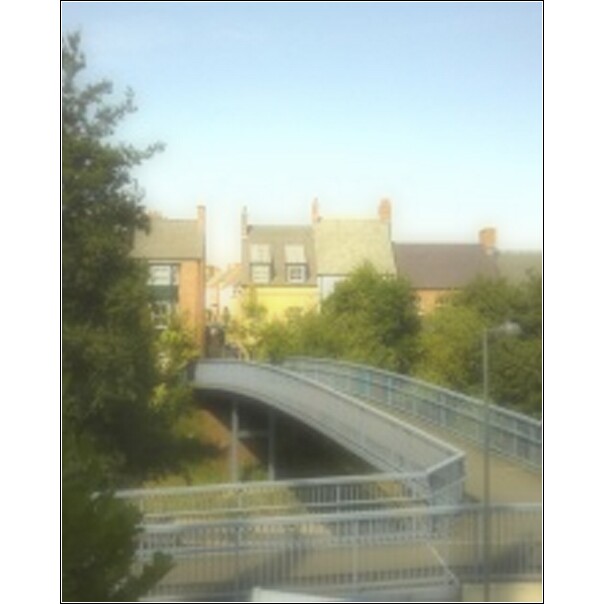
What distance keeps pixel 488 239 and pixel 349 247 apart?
0.39m

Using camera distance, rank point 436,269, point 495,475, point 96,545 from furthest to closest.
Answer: point 436,269 → point 495,475 → point 96,545

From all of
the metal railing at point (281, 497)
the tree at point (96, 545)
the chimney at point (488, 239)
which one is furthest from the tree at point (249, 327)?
the chimney at point (488, 239)

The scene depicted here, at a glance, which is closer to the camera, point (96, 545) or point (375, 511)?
point (96, 545)

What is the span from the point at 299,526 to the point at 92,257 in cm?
92

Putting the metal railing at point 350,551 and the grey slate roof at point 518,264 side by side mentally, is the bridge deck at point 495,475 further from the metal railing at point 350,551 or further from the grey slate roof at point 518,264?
the grey slate roof at point 518,264

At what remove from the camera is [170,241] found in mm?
3283

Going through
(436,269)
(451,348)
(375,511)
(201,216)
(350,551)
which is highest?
(201,216)

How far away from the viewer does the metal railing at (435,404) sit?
322 centimetres

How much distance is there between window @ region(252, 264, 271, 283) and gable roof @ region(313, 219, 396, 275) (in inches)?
5.6

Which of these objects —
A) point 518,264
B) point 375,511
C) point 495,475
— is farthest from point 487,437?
point 518,264

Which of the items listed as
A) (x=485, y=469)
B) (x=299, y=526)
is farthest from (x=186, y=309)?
(x=485, y=469)

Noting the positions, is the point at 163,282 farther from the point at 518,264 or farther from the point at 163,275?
the point at 518,264
